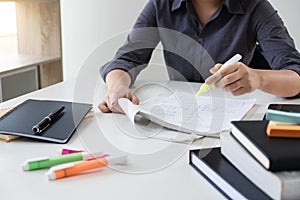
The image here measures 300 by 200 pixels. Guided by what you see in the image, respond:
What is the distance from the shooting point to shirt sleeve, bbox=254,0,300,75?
1301 mm

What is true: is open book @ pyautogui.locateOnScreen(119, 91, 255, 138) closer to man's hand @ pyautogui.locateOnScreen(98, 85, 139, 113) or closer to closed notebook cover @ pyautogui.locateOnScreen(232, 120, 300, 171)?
man's hand @ pyautogui.locateOnScreen(98, 85, 139, 113)

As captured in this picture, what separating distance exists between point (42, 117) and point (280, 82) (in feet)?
2.16

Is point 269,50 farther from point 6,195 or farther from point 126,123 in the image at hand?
point 6,195

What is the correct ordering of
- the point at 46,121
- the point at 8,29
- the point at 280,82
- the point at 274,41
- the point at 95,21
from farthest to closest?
the point at 8,29, the point at 95,21, the point at 274,41, the point at 280,82, the point at 46,121

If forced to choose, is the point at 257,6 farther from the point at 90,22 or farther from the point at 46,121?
the point at 90,22

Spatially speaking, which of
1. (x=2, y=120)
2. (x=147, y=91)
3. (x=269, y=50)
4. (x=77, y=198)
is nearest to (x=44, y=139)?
(x=2, y=120)

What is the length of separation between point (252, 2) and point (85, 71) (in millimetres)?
602

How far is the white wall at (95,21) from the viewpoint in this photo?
2.36 meters

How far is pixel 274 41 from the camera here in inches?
53.2

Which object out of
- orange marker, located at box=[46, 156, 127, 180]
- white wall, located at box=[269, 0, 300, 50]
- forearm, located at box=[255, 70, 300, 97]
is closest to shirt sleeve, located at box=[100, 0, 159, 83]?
forearm, located at box=[255, 70, 300, 97]

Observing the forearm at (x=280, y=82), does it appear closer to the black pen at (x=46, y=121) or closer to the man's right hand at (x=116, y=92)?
the man's right hand at (x=116, y=92)

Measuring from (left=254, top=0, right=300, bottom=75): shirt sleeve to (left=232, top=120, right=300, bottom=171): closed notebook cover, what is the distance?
650mm

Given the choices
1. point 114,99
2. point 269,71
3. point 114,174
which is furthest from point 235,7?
point 114,174

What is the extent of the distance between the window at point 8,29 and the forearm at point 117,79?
4.51 feet
